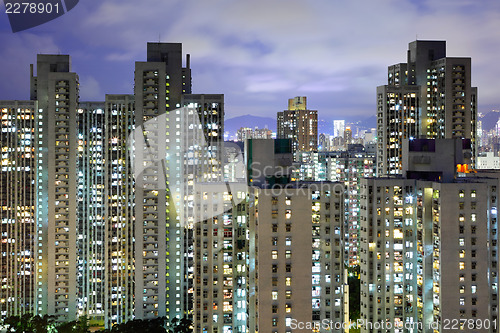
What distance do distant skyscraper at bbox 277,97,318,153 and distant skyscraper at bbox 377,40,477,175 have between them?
226 ft

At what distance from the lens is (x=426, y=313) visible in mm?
44688

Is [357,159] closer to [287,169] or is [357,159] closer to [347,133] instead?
[287,169]

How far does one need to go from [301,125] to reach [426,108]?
71.7 m

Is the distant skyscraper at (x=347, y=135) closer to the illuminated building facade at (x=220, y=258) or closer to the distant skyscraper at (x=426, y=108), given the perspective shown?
the distant skyscraper at (x=426, y=108)

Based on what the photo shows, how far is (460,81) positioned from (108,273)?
190 ft

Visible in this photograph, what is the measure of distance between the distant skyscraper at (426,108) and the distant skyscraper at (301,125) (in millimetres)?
68856

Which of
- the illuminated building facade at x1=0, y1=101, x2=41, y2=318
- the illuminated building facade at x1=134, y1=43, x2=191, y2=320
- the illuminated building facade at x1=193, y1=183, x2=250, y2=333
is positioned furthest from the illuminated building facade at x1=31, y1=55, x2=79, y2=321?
the illuminated building facade at x1=193, y1=183, x2=250, y2=333

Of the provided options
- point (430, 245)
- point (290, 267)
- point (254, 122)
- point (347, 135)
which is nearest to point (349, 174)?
point (254, 122)

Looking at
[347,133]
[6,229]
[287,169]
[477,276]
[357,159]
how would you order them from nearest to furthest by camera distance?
1. [477,276]
2. [287,169]
3. [6,229]
4. [357,159]
5. [347,133]

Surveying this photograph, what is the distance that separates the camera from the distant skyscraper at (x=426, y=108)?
7356 cm

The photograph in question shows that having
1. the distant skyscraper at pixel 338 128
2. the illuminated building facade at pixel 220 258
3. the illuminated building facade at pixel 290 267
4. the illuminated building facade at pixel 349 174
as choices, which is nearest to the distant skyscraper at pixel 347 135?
the distant skyscraper at pixel 338 128

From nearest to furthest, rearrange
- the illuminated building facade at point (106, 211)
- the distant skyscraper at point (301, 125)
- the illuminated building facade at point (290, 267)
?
the illuminated building facade at point (290, 267)
the illuminated building facade at point (106, 211)
the distant skyscraper at point (301, 125)

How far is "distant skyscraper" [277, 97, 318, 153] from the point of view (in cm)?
14488

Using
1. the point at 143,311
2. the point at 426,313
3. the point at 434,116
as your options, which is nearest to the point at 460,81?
the point at 434,116
